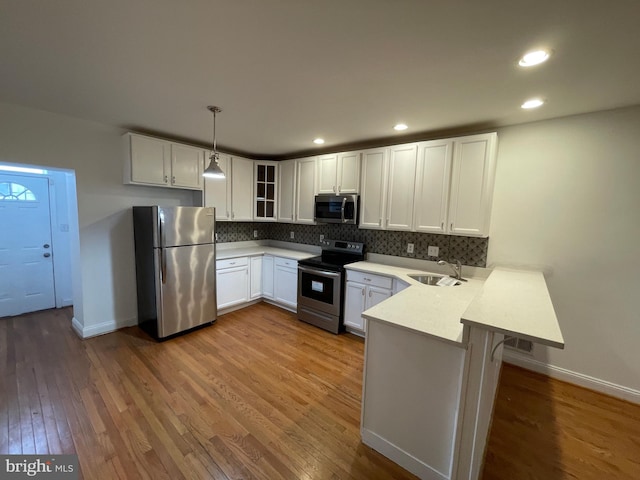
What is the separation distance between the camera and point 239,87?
200 cm

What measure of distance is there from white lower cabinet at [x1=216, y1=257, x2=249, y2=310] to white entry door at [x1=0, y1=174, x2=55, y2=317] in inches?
105

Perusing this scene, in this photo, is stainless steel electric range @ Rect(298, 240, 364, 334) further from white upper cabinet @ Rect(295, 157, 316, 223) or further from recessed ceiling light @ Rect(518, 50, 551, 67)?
recessed ceiling light @ Rect(518, 50, 551, 67)

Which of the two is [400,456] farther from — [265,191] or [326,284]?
[265,191]

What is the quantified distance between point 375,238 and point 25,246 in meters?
4.96

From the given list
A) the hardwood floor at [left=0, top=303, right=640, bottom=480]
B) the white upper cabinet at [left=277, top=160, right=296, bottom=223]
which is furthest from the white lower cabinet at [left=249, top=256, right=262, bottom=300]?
the hardwood floor at [left=0, top=303, right=640, bottom=480]

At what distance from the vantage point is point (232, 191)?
4.09m

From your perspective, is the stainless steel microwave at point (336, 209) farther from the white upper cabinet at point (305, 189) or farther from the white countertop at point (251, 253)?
the white countertop at point (251, 253)

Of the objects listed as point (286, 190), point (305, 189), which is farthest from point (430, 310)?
point (286, 190)

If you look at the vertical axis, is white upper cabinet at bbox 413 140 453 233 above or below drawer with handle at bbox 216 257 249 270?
above

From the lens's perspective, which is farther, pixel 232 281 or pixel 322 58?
pixel 232 281

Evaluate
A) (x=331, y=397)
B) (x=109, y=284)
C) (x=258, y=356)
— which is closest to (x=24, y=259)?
(x=109, y=284)

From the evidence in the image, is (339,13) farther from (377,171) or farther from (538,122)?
(538,122)

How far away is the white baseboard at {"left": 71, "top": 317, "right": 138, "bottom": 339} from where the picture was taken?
308 centimetres

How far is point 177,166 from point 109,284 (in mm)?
1693
